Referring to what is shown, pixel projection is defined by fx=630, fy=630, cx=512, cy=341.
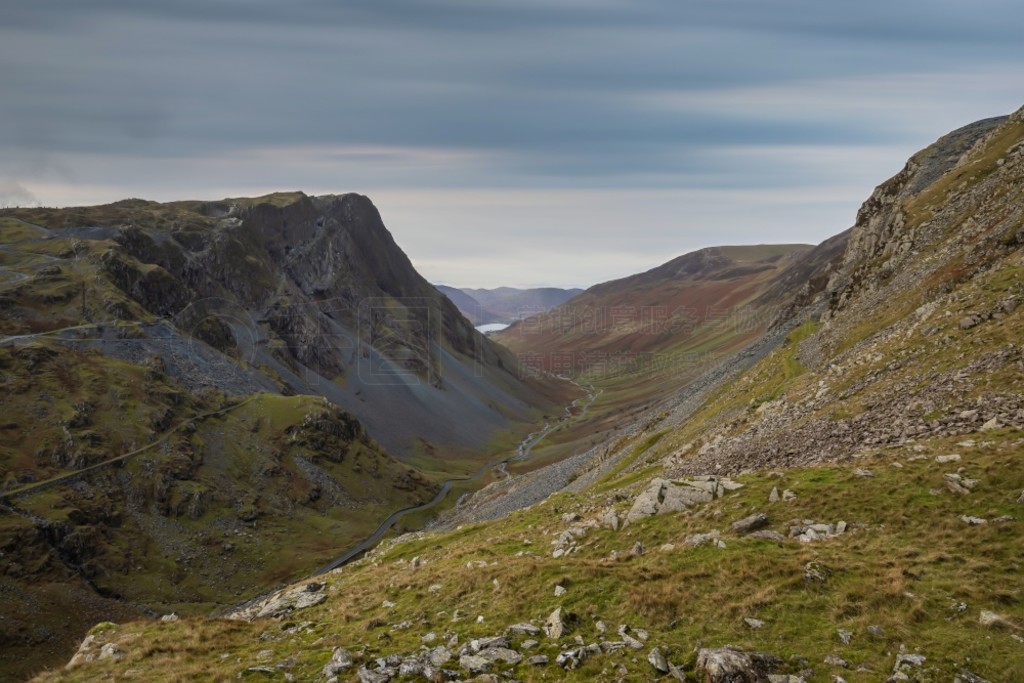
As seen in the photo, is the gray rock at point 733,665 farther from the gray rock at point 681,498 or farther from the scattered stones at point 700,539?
the gray rock at point 681,498

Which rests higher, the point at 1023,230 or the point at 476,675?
the point at 1023,230

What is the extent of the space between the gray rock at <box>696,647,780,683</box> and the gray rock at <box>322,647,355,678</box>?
11531 millimetres

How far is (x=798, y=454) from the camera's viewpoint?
35.8m

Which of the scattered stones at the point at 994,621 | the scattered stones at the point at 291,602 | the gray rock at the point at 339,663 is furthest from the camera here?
the scattered stones at the point at 291,602

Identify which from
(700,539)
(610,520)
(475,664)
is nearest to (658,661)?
(475,664)

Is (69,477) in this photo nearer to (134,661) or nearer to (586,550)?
(134,661)

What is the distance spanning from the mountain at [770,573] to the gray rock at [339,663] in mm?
65

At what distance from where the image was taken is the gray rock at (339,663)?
20953 millimetres

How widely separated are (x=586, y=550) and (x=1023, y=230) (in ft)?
141

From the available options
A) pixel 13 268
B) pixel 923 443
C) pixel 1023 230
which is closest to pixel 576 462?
pixel 1023 230

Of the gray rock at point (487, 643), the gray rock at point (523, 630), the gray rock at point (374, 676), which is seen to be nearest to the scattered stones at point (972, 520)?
the gray rock at point (523, 630)

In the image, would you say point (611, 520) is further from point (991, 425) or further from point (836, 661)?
point (991, 425)

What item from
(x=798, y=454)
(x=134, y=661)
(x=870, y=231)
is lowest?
(x=134, y=661)

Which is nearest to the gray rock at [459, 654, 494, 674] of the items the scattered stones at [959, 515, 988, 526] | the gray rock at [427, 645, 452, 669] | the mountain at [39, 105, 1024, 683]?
the mountain at [39, 105, 1024, 683]
